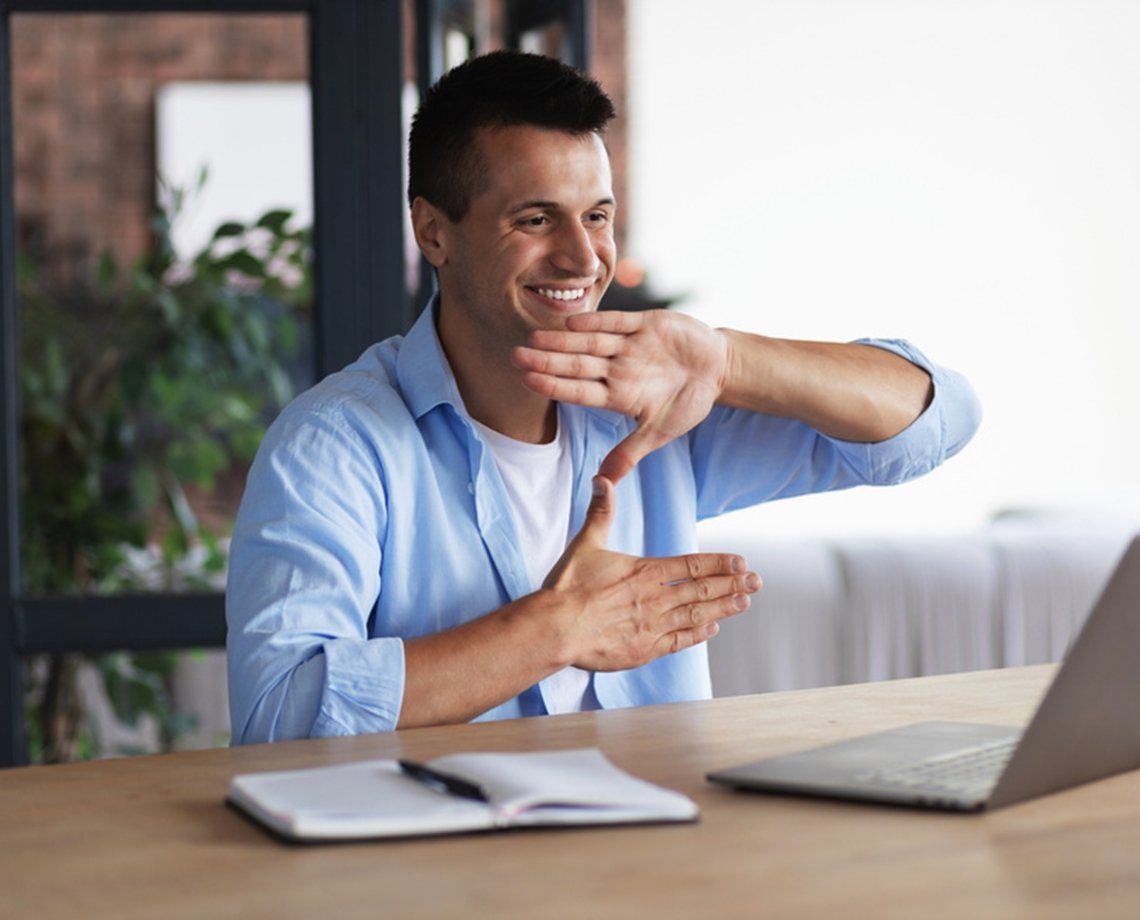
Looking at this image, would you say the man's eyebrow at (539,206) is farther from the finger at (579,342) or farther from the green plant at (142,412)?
the green plant at (142,412)

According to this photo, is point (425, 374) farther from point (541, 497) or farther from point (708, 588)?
point (708, 588)

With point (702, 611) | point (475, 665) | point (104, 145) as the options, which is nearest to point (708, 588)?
point (702, 611)

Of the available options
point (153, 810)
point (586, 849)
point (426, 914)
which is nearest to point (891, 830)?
point (586, 849)

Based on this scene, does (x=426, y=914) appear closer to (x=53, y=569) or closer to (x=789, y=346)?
(x=789, y=346)

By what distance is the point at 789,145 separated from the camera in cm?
627

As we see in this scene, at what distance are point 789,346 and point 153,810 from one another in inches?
39.9

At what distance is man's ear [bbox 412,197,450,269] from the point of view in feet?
6.38

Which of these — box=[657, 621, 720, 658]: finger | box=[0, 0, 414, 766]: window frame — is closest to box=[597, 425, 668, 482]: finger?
box=[657, 621, 720, 658]: finger

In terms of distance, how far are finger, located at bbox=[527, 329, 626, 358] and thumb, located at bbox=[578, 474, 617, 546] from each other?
0.14 meters

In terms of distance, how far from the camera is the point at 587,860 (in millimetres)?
869

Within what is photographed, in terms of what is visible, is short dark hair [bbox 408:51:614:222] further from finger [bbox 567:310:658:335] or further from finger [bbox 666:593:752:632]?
finger [bbox 666:593:752:632]

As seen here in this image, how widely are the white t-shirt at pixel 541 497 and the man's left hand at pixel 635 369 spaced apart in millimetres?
121

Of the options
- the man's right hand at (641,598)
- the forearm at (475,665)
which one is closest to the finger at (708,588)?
the man's right hand at (641,598)

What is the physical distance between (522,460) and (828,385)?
38 centimetres
